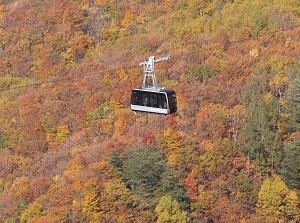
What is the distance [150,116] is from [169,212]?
743 inches

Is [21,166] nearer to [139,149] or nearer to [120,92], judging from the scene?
[120,92]

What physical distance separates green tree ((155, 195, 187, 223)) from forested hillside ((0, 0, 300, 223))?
0.10 meters

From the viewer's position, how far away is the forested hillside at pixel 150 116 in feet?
205

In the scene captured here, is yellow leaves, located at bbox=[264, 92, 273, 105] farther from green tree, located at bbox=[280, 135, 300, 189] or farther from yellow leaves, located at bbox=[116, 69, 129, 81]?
yellow leaves, located at bbox=[116, 69, 129, 81]

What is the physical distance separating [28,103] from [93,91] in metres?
10.5

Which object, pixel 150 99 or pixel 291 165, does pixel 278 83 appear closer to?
pixel 291 165

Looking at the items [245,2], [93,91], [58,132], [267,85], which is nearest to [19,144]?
[58,132]

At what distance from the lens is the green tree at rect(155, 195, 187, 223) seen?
58.5 meters

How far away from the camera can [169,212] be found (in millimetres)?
59312

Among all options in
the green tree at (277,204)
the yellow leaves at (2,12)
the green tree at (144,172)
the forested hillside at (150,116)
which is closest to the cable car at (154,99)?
the forested hillside at (150,116)

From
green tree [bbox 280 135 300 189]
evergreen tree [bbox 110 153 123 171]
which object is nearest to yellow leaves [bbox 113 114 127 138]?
evergreen tree [bbox 110 153 123 171]

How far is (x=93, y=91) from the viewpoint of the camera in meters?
91.9

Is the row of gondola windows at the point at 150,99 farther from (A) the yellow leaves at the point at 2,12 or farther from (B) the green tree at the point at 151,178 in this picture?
(A) the yellow leaves at the point at 2,12

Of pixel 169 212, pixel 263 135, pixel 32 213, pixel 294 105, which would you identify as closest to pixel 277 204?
pixel 263 135
